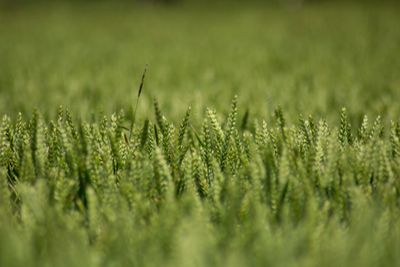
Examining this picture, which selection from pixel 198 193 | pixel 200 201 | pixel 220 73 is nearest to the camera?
pixel 200 201

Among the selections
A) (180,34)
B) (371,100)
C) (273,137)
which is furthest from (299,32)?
(273,137)

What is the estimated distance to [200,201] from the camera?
92 centimetres

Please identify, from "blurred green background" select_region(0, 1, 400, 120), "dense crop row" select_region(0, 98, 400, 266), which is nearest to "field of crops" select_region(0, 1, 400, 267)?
"dense crop row" select_region(0, 98, 400, 266)

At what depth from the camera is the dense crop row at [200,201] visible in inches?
27.0

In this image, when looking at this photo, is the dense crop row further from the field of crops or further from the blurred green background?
the blurred green background

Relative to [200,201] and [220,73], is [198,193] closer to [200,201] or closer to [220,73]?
[200,201]

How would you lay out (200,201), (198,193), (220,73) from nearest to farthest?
(200,201) < (198,193) < (220,73)

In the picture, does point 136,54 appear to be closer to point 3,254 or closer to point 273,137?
point 273,137

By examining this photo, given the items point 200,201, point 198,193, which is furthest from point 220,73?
point 200,201

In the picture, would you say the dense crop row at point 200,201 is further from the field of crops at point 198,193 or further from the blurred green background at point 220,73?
the blurred green background at point 220,73

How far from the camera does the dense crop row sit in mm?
685

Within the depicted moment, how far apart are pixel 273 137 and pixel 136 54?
436 cm

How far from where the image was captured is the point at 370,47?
4.76 m

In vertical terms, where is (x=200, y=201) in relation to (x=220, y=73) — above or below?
below
